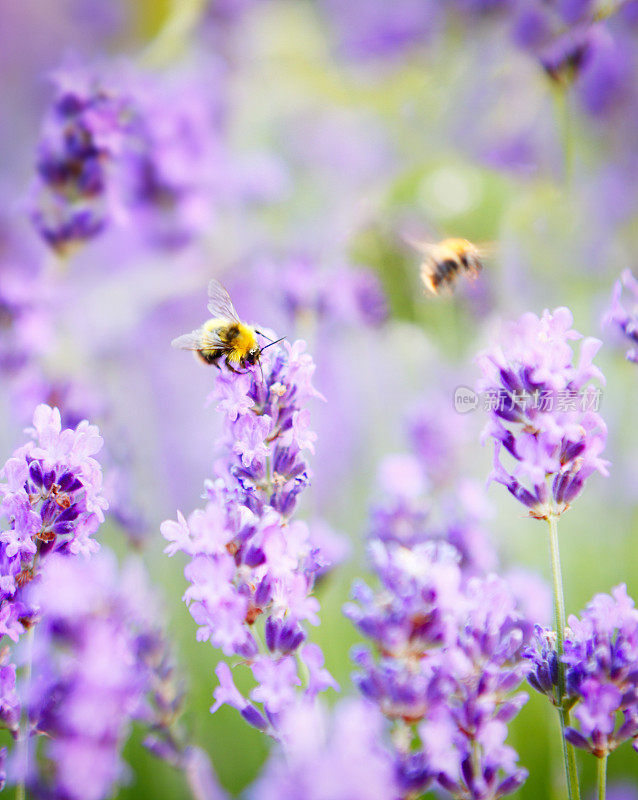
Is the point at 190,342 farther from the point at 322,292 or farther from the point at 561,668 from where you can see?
the point at 561,668

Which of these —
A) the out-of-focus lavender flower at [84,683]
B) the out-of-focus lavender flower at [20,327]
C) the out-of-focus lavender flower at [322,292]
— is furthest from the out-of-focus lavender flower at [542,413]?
the out-of-focus lavender flower at [20,327]

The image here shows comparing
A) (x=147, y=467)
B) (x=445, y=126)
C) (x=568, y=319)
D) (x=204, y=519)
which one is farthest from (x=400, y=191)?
(x=204, y=519)

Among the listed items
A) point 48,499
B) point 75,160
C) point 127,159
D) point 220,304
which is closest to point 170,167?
point 127,159

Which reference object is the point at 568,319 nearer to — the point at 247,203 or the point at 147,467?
the point at 147,467

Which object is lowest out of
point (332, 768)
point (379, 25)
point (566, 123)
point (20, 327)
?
point (332, 768)

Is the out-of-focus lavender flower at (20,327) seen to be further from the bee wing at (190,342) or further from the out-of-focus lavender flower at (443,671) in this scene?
the out-of-focus lavender flower at (443,671)
